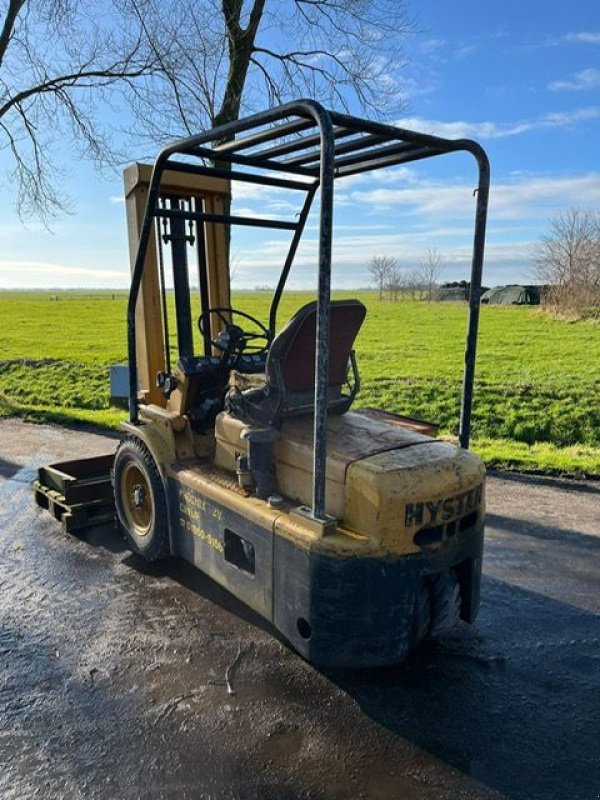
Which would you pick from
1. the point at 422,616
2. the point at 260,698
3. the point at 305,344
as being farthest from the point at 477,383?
the point at 260,698

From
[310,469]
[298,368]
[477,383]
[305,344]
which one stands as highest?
[305,344]

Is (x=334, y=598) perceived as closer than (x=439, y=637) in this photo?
Yes

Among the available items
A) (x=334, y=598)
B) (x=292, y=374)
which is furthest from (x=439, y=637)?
(x=292, y=374)

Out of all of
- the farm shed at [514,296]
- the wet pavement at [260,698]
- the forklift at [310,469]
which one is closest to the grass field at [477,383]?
the wet pavement at [260,698]

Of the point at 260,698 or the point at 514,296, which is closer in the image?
the point at 260,698

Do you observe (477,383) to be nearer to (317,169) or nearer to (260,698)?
(317,169)

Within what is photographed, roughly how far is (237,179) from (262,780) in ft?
11.9

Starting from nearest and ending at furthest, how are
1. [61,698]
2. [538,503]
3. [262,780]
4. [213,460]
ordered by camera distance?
[262,780]
[61,698]
[213,460]
[538,503]

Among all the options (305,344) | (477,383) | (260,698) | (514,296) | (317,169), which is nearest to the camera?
(260,698)

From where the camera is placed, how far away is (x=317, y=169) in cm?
471

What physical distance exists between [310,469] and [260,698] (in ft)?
3.90

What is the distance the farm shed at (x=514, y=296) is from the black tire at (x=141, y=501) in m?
42.6

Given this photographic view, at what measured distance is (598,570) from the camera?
4.84 metres

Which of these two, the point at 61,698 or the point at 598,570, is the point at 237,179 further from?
the point at 598,570
